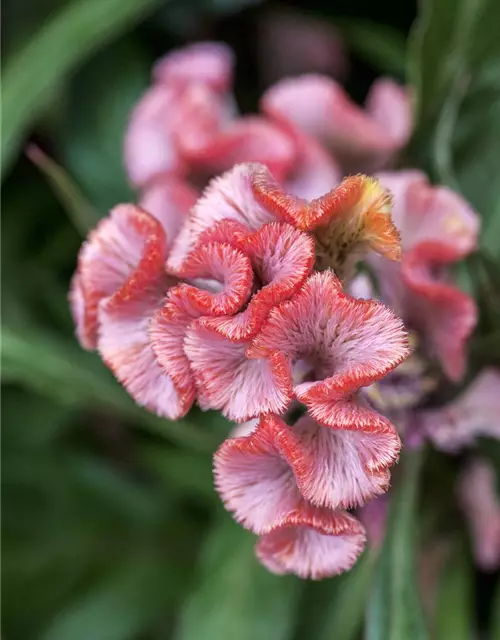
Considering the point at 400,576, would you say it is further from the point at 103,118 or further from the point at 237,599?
the point at 103,118

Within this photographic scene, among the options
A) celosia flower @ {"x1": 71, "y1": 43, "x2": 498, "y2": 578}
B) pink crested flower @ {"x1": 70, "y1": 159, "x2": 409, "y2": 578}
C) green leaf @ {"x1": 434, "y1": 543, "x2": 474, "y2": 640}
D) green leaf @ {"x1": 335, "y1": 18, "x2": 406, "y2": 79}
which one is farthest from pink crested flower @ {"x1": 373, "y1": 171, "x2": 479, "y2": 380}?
green leaf @ {"x1": 335, "y1": 18, "x2": 406, "y2": 79}

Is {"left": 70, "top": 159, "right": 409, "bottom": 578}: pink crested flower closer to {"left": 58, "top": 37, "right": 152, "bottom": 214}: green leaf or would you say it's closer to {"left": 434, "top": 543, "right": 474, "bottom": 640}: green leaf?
{"left": 434, "top": 543, "right": 474, "bottom": 640}: green leaf

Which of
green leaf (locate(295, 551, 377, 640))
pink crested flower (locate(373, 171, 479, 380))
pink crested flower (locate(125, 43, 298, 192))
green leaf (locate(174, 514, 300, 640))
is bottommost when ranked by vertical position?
green leaf (locate(295, 551, 377, 640))

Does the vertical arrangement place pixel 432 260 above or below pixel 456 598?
above

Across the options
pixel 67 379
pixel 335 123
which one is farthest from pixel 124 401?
pixel 335 123

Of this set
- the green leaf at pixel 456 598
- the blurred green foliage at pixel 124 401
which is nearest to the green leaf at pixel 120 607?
the blurred green foliage at pixel 124 401
